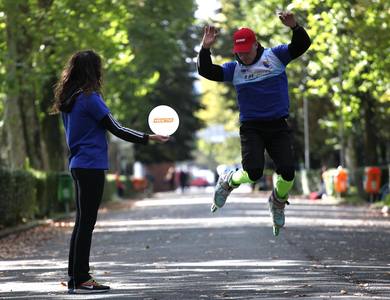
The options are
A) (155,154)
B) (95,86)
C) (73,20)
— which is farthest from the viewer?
(155,154)

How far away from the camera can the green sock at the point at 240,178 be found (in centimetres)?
1041

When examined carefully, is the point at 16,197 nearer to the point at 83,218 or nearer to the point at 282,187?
the point at 282,187

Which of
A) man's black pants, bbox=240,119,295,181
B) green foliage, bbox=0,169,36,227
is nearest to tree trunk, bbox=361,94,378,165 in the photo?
green foliage, bbox=0,169,36,227

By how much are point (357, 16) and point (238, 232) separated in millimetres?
12280

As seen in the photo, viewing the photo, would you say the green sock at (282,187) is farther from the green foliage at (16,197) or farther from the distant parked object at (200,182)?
the distant parked object at (200,182)

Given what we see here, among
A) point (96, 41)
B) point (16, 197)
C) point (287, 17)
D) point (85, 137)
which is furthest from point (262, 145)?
point (96, 41)

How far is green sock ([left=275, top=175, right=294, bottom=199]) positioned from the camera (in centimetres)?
1051

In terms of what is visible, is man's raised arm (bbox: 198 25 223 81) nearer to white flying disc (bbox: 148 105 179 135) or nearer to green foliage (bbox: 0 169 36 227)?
white flying disc (bbox: 148 105 179 135)

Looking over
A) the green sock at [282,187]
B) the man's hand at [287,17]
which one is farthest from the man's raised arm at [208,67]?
the green sock at [282,187]

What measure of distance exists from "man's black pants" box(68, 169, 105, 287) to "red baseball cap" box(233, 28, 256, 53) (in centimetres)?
177

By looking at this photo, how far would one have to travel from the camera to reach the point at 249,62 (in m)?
10.1

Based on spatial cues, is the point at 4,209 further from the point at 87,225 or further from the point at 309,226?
the point at 87,225

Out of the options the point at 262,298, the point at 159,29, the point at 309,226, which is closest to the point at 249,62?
the point at 262,298

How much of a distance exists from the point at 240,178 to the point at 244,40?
1449mm
